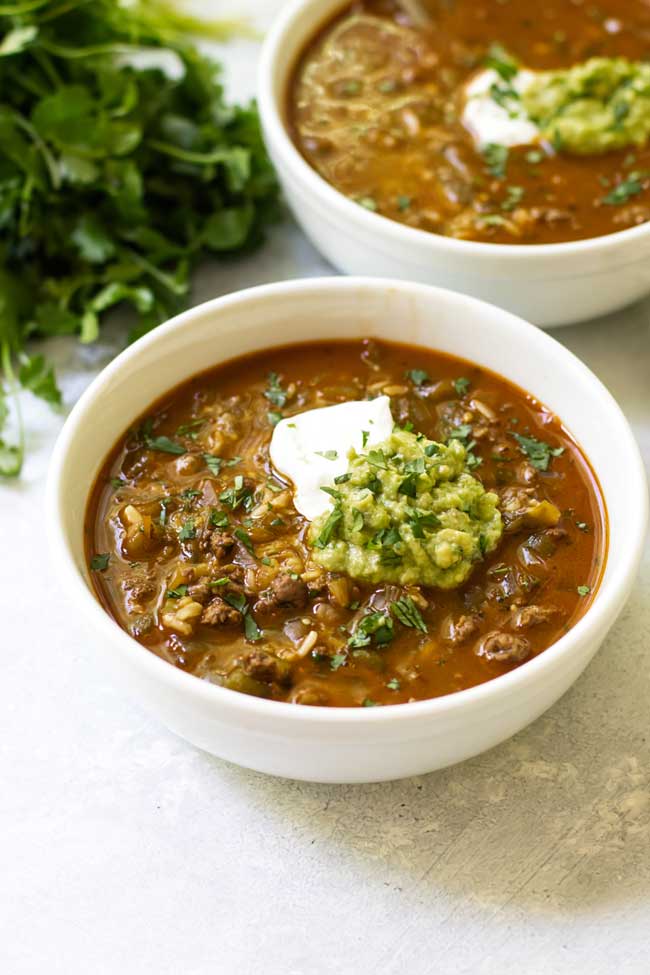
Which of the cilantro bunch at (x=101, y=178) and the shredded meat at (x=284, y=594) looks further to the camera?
the cilantro bunch at (x=101, y=178)

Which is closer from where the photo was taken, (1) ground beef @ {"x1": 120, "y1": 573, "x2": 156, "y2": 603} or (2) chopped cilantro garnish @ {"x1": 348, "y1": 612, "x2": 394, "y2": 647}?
(2) chopped cilantro garnish @ {"x1": 348, "y1": 612, "x2": 394, "y2": 647}

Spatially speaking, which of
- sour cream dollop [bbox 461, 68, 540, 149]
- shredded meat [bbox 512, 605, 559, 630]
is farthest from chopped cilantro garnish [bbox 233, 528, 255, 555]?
sour cream dollop [bbox 461, 68, 540, 149]

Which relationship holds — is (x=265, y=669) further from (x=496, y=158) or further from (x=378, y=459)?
(x=496, y=158)

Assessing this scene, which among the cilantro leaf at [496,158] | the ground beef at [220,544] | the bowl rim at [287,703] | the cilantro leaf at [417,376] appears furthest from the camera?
the cilantro leaf at [496,158]

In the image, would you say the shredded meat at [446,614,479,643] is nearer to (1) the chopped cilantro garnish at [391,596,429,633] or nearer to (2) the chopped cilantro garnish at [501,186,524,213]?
(1) the chopped cilantro garnish at [391,596,429,633]

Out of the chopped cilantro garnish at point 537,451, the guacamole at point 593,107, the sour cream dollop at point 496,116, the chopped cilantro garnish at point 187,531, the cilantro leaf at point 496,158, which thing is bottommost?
the chopped cilantro garnish at point 187,531

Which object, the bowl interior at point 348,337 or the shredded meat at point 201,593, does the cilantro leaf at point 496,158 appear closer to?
the bowl interior at point 348,337

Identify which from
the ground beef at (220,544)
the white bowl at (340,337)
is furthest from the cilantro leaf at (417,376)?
the ground beef at (220,544)

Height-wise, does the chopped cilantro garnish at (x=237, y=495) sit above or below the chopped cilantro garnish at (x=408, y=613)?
below
